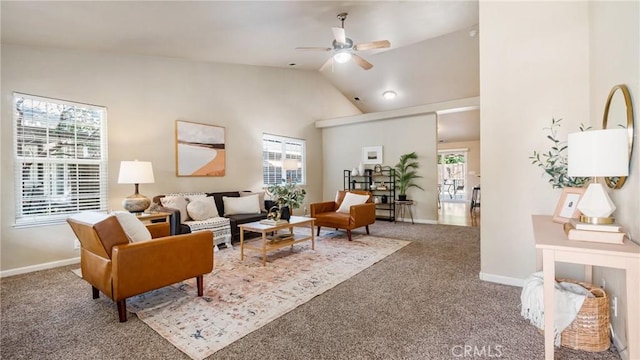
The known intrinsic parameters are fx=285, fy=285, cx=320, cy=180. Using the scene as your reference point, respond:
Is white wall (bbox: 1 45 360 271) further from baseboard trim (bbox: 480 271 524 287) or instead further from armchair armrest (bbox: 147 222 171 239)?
baseboard trim (bbox: 480 271 524 287)

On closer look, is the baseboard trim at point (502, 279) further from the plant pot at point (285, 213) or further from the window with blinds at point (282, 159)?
the window with blinds at point (282, 159)

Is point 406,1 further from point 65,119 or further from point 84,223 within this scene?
point 65,119

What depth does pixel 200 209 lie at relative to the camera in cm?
443

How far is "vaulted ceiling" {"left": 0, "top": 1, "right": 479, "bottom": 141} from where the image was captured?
296 centimetres

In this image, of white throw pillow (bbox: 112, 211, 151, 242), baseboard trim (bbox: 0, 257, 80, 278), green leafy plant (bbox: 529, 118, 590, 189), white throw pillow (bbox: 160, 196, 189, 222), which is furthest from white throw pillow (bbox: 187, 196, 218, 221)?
green leafy plant (bbox: 529, 118, 590, 189)

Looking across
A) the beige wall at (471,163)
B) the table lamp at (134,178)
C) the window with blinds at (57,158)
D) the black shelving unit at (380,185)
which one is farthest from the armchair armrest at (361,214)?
the beige wall at (471,163)

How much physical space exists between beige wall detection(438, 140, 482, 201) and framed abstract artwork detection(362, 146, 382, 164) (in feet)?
20.5

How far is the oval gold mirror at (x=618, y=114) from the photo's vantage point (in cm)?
165

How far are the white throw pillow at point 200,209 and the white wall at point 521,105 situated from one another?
12.6 feet

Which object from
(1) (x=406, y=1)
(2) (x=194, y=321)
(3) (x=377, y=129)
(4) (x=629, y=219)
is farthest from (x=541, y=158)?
(3) (x=377, y=129)

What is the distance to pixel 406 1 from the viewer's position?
3.93 meters

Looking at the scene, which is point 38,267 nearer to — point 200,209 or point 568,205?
point 200,209

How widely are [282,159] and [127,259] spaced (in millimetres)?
5006

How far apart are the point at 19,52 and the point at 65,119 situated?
82 centimetres
